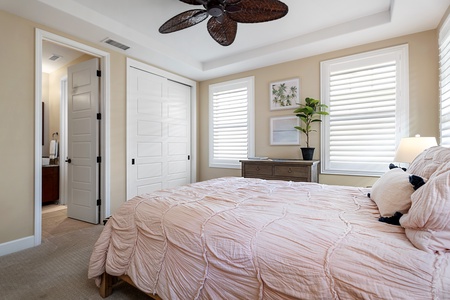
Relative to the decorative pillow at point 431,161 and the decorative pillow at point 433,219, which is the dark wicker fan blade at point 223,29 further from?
the decorative pillow at point 433,219

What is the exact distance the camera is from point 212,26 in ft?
8.18

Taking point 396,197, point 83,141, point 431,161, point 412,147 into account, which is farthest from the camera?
point 83,141

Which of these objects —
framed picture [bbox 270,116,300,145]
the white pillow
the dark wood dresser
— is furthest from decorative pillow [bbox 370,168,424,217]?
the dark wood dresser

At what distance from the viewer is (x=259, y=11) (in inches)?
82.9

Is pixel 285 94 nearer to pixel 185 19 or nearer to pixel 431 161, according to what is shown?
pixel 185 19

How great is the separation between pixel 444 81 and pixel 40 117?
15.7ft

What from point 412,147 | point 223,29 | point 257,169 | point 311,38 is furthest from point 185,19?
point 412,147

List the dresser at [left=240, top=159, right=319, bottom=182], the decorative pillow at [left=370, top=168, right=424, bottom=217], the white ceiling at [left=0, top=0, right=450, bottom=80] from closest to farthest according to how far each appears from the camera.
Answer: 1. the decorative pillow at [left=370, top=168, right=424, bottom=217]
2. the white ceiling at [left=0, top=0, right=450, bottom=80]
3. the dresser at [left=240, top=159, right=319, bottom=182]

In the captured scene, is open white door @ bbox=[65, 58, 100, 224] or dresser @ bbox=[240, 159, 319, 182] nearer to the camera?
dresser @ bbox=[240, 159, 319, 182]

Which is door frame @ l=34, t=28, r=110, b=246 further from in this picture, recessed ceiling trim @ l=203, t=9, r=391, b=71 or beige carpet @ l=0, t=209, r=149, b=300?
recessed ceiling trim @ l=203, t=9, r=391, b=71

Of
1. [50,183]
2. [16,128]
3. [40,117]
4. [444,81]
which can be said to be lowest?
[50,183]

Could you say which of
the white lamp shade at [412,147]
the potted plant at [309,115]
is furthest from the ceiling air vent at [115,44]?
the white lamp shade at [412,147]

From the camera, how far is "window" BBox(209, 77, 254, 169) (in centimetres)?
446

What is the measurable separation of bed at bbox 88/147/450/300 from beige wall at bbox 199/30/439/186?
1851mm
